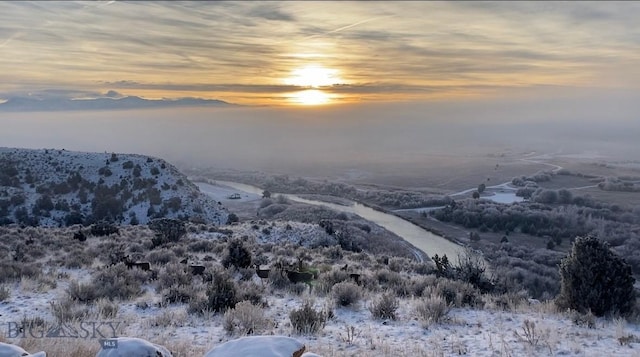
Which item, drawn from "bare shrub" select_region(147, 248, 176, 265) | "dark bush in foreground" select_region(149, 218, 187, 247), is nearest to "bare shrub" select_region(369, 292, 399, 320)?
"bare shrub" select_region(147, 248, 176, 265)

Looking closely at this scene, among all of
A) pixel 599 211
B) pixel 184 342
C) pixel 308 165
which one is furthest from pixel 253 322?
pixel 308 165

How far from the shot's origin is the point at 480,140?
18488 cm

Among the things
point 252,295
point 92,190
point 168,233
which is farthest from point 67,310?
point 92,190

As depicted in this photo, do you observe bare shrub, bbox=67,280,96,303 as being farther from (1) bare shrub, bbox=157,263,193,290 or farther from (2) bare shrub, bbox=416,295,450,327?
(2) bare shrub, bbox=416,295,450,327

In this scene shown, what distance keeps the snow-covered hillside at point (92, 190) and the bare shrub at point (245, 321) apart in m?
29.8

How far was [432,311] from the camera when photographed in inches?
345

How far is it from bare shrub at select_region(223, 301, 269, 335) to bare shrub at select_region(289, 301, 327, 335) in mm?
Result: 506

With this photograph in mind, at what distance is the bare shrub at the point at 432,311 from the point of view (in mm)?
8602

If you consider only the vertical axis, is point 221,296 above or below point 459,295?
above

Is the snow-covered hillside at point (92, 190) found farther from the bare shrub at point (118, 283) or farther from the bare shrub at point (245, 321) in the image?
the bare shrub at point (245, 321)

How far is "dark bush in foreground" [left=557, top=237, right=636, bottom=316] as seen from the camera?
9000 millimetres

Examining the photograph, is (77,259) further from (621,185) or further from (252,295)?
(621,185)

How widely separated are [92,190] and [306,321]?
124 feet

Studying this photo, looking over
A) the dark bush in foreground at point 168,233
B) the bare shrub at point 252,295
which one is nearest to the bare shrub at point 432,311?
the bare shrub at point 252,295
